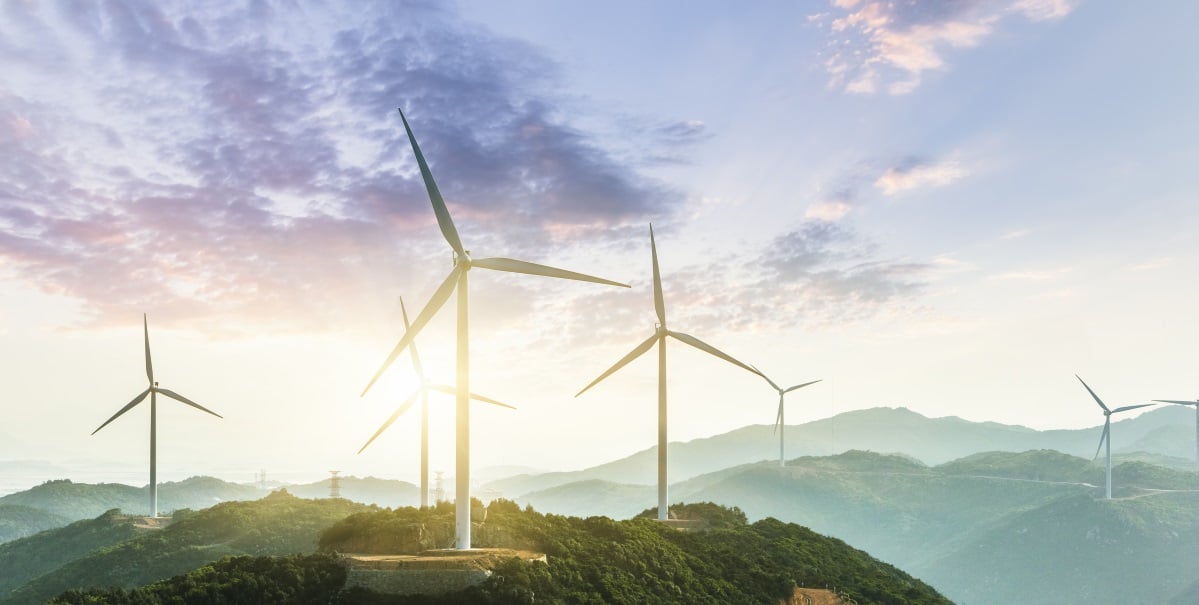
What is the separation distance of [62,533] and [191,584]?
157985 mm

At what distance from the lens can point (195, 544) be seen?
149625 millimetres

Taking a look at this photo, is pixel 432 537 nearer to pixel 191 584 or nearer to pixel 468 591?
pixel 468 591

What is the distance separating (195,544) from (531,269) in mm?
105834

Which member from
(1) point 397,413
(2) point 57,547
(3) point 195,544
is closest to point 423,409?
(1) point 397,413

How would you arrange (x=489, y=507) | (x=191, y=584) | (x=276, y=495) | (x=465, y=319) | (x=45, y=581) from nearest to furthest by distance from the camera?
(x=191, y=584) < (x=465, y=319) < (x=489, y=507) < (x=45, y=581) < (x=276, y=495)

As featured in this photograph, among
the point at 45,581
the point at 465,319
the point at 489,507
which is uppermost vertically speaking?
the point at 465,319

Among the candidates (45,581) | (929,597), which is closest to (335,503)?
(45,581)

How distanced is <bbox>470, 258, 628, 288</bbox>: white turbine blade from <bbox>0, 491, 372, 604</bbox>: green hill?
74.7 m

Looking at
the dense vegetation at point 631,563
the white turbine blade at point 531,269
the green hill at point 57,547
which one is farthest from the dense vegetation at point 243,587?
the green hill at point 57,547

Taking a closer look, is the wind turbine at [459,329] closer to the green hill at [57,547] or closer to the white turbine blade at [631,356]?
the white turbine blade at [631,356]

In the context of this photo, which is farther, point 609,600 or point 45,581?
point 45,581

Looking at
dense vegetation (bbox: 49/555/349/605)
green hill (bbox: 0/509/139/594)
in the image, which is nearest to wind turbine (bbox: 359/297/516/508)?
dense vegetation (bbox: 49/555/349/605)

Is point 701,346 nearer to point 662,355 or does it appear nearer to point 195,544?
point 662,355

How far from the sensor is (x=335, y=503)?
18288cm
